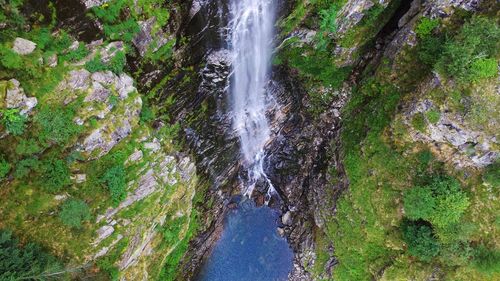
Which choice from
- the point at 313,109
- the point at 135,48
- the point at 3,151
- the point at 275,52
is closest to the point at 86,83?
the point at 135,48

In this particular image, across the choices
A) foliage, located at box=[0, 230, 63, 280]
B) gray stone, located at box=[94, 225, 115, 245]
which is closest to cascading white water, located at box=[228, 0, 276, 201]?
gray stone, located at box=[94, 225, 115, 245]

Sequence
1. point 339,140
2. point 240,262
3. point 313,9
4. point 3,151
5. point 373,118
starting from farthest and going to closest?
point 240,262
point 339,140
point 373,118
point 313,9
point 3,151

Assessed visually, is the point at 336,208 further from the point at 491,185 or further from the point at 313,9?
the point at 313,9

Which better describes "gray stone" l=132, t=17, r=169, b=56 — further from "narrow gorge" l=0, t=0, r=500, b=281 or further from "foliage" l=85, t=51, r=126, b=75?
"foliage" l=85, t=51, r=126, b=75

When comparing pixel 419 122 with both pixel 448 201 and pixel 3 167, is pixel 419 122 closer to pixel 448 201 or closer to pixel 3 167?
pixel 448 201

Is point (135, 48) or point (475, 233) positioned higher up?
point (135, 48)

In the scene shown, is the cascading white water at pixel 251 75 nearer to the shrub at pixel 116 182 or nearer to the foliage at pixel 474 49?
the shrub at pixel 116 182

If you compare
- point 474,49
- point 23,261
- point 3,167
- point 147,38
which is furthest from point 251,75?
point 23,261
